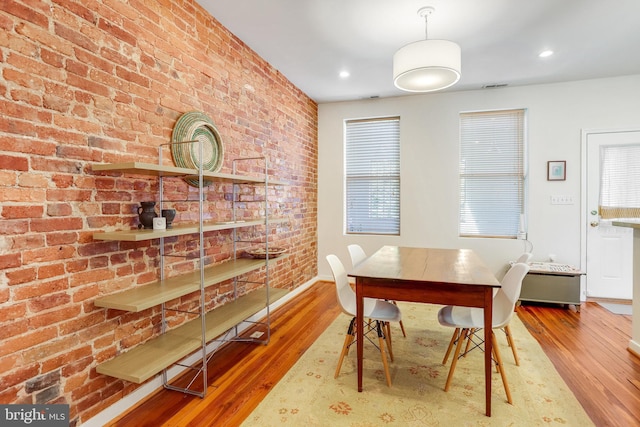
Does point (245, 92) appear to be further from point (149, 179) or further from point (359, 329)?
point (359, 329)

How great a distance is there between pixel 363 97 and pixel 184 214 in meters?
3.27

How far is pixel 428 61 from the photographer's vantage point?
6.81 ft

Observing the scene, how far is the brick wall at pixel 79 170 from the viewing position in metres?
1.34

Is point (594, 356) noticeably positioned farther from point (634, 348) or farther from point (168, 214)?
point (168, 214)

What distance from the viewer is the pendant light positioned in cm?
207

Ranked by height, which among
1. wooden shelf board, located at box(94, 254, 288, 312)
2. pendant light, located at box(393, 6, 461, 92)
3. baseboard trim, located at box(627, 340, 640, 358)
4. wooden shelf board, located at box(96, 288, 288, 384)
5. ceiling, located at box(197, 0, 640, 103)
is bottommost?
baseboard trim, located at box(627, 340, 640, 358)

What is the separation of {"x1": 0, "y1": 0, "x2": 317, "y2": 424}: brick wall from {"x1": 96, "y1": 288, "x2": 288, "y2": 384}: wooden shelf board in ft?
0.30

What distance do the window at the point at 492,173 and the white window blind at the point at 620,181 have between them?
0.87 m

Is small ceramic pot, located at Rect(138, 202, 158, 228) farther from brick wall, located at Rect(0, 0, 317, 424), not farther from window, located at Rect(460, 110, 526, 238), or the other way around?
window, located at Rect(460, 110, 526, 238)

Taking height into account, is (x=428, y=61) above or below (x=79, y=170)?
above

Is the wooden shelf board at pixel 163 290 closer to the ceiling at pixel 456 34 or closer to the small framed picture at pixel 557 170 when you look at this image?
the ceiling at pixel 456 34

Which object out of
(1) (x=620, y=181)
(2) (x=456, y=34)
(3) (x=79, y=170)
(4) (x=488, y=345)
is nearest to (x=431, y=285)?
(4) (x=488, y=345)

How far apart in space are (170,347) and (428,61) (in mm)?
2466

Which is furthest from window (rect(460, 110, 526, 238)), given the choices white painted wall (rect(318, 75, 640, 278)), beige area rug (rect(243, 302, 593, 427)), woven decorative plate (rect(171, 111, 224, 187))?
woven decorative plate (rect(171, 111, 224, 187))
